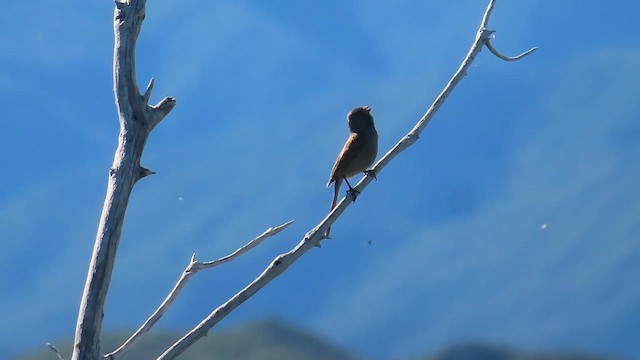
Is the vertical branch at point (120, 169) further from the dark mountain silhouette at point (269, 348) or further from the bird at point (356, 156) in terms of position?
the dark mountain silhouette at point (269, 348)

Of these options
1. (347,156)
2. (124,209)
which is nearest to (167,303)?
(124,209)

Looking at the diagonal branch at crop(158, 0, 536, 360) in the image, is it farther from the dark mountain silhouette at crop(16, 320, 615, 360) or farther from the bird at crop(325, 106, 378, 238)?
the dark mountain silhouette at crop(16, 320, 615, 360)

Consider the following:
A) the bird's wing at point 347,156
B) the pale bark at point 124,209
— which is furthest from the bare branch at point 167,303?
the bird's wing at point 347,156

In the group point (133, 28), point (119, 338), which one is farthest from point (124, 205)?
point (119, 338)

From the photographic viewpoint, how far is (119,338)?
5.80 metres

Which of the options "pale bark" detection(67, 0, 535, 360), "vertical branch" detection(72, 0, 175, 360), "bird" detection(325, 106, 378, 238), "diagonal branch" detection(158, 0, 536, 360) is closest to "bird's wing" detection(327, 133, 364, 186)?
"bird" detection(325, 106, 378, 238)

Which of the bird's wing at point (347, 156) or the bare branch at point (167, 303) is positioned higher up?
the bird's wing at point (347, 156)

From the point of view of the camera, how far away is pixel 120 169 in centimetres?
331

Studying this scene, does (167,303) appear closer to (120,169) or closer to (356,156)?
(120,169)

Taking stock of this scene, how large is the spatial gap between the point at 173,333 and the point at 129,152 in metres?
2.73

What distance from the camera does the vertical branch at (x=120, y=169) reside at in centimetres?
323

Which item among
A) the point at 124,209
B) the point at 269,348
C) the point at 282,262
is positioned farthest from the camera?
the point at 269,348

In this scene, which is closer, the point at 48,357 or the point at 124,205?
the point at 124,205

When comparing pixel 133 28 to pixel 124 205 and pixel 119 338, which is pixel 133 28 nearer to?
pixel 124 205
